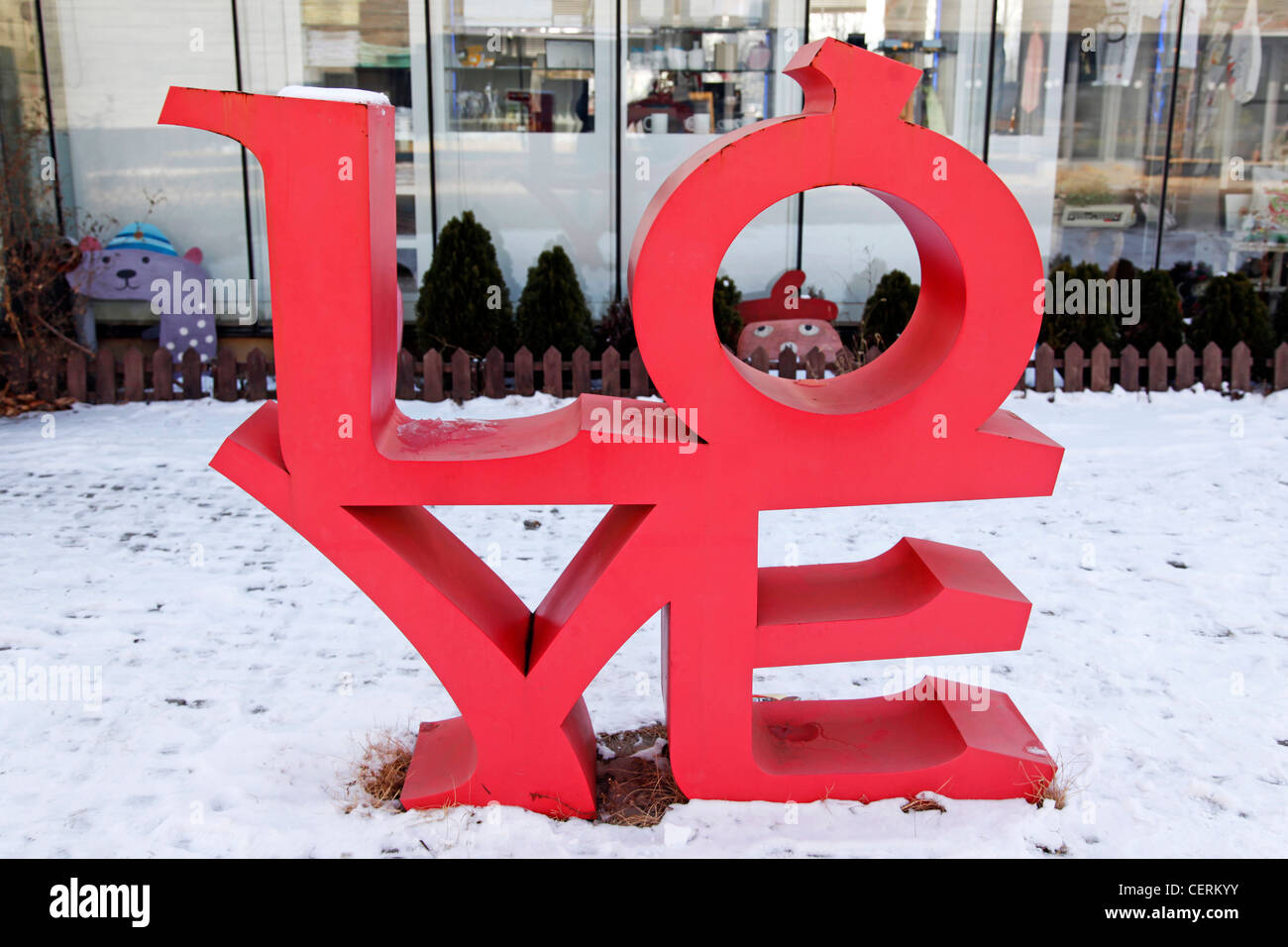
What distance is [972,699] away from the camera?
390 centimetres

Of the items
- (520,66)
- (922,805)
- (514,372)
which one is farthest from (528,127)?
(922,805)

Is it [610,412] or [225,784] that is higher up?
[610,412]

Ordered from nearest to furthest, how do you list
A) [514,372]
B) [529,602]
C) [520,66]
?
[529,602] → [514,372] → [520,66]

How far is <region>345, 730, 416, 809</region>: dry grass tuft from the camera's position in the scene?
3582 mm

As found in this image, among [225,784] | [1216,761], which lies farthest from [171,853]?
[1216,761]

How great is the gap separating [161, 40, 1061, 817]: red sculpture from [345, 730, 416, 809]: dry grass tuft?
0.10 metres

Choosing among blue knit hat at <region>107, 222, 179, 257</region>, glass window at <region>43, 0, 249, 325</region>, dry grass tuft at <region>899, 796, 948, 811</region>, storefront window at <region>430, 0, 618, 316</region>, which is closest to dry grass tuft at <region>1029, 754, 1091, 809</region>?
dry grass tuft at <region>899, 796, 948, 811</region>

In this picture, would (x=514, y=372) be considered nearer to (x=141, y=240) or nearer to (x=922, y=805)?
(x=141, y=240)

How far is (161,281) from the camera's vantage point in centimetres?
1002

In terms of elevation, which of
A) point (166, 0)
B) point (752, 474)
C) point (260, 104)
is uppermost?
point (166, 0)

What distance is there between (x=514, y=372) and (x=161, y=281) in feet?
11.5

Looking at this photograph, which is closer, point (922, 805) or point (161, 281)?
point (922, 805)

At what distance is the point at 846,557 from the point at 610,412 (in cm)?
296

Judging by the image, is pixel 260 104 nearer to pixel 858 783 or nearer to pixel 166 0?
pixel 858 783
